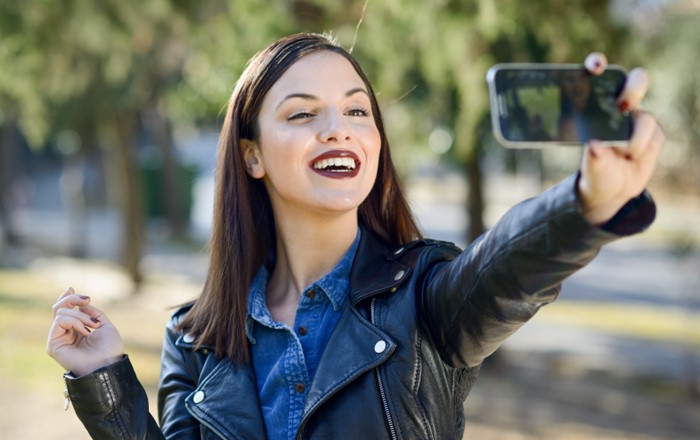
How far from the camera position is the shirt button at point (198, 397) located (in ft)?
5.83

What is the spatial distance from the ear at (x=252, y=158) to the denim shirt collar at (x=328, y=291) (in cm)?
25

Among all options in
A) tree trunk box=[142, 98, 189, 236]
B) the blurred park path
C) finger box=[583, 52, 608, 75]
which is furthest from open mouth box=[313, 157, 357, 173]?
tree trunk box=[142, 98, 189, 236]

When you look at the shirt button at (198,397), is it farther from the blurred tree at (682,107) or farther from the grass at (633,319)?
the blurred tree at (682,107)

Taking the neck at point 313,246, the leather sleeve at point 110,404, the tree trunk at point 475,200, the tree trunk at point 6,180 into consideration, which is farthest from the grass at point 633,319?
the tree trunk at point 6,180

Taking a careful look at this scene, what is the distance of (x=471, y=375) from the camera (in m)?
1.78

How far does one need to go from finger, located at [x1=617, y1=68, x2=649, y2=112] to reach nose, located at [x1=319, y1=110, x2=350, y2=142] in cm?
64

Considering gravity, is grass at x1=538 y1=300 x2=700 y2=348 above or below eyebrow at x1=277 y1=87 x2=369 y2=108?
below

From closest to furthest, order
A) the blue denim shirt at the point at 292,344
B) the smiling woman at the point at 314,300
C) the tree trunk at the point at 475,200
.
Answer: the smiling woman at the point at 314,300, the blue denim shirt at the point at 292,344, the tree trunk at the point at 475,200

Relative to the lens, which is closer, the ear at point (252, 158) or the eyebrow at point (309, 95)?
the eyebrow at point (309, 95)

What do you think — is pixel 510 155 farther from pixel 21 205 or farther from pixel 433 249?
pixel 21 205

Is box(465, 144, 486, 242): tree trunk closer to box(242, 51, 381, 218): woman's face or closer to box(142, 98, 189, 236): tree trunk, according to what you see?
box(242, 51, 381, 218): woman's face

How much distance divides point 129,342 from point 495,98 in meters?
9.75

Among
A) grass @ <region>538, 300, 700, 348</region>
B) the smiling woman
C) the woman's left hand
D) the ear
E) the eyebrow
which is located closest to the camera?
the woman's left hand

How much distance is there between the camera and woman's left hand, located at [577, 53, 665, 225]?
4.08 feet
